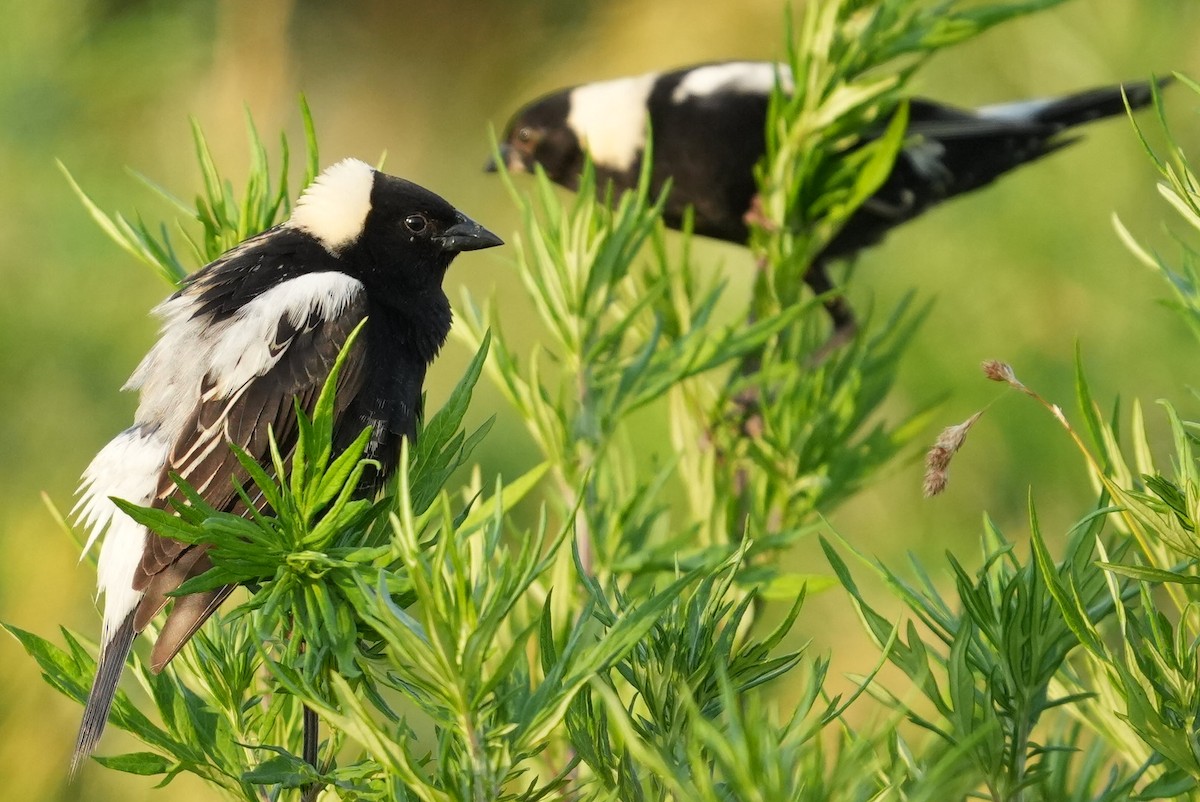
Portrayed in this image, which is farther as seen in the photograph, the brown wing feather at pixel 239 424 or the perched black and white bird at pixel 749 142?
the perched black and white bird at pixel 749 142

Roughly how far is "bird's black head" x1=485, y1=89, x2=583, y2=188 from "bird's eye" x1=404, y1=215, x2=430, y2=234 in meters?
1.09

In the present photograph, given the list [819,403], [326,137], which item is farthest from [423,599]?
→ [326,137]

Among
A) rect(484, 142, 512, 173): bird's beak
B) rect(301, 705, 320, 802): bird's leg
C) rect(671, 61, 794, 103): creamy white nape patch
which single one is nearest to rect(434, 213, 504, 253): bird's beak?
rect(301, 705, 320, 802): bird's leg

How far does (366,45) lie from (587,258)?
2.56m

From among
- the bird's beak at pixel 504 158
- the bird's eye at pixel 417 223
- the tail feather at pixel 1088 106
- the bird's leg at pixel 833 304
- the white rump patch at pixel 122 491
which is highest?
the bird's beak at pixel 504 158

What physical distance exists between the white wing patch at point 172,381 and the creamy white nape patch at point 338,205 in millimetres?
124

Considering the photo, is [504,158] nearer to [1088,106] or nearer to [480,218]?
[480,218]

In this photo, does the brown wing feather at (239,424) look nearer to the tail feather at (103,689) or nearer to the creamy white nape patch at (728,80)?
the tail feather at (103,689)

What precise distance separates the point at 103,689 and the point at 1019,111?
5.93ft

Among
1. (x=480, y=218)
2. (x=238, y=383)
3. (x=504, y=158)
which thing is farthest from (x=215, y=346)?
(x=480, y=218)

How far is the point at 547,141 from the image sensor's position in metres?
2.27

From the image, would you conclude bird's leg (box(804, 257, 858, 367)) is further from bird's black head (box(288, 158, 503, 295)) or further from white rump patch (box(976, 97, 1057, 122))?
bird's black head (box(288, 158, 503, 295))

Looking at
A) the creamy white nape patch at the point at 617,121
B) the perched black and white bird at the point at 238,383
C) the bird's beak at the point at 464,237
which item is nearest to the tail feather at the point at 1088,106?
the creamy white nape patch at the point at 617,121

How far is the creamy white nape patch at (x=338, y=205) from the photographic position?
1.07 m
